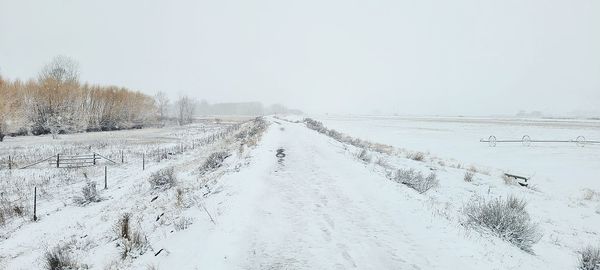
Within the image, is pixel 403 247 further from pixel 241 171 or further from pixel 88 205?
pixel 88 205

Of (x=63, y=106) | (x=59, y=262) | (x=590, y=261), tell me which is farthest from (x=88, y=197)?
(x=63, y=106)

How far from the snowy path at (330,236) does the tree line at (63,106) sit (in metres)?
54.9

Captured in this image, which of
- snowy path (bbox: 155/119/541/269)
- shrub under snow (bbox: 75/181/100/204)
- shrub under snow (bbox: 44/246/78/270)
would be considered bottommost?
shrub under snow (bbox: 75/181/100/204)

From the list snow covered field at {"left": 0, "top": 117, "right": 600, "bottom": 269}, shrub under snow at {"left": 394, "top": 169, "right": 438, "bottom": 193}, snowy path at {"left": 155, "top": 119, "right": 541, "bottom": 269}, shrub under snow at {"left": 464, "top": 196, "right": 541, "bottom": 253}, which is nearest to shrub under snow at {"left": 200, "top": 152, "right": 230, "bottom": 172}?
snow covered field at {"left": 0, "top": 117, "right": 600, "bottom": 269}

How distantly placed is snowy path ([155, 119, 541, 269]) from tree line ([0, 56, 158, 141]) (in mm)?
54950

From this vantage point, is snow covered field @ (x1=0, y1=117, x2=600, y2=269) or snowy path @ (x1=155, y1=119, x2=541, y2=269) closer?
snowy path @ (x1=155, y1=119, x2=541, y2=269)

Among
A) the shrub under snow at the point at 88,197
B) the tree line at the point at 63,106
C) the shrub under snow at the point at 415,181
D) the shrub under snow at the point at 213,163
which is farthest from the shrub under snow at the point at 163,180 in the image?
the tree line at the point at 63,106

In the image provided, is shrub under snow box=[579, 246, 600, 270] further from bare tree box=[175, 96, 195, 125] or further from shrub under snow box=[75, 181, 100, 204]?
bare tree box=[175, 96, 195, 125]

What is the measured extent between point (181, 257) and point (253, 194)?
3.62m

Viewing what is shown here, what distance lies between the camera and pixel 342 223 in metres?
7.55

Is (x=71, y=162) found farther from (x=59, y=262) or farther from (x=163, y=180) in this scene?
(x=59, y=262)

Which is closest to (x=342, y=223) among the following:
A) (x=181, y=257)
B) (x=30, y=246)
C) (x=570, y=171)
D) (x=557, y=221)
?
(x=181, y=257)

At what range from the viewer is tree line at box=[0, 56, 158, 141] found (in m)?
55.2

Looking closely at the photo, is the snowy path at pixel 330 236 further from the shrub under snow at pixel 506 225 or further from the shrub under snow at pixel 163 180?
the shrub under snow at pixel 163 180
